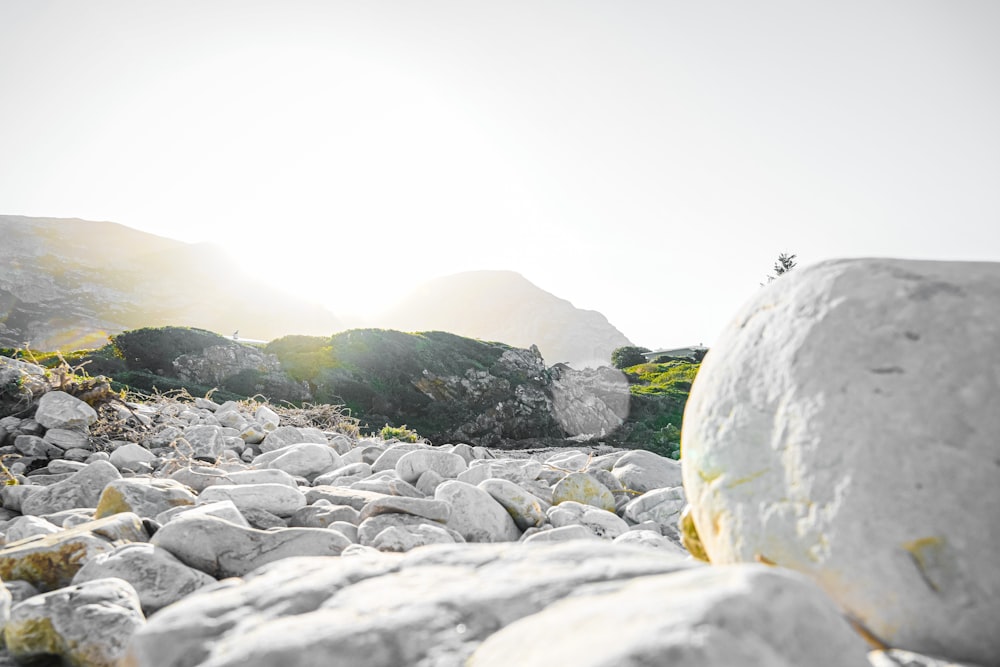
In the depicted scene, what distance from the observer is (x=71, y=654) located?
6.83ft

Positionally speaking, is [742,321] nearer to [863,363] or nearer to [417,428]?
[863,363]

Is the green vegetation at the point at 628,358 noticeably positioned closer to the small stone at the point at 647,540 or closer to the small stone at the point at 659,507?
the small stone at the point at 659,507

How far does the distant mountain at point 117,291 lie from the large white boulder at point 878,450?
5003 cm

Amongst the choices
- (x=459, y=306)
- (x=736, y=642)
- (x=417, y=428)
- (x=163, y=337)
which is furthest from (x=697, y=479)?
(x=459, y=306)

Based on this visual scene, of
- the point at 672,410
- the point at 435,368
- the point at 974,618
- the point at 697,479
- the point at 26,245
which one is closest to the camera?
the point at 974,618

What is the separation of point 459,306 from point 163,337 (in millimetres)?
84022

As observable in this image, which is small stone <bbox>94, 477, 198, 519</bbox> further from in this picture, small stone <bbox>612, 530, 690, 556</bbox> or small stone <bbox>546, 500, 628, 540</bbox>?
small stone <bbox>612, 530, 690, 556</bbox>

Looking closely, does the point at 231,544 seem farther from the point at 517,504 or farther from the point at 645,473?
the point at 645,473

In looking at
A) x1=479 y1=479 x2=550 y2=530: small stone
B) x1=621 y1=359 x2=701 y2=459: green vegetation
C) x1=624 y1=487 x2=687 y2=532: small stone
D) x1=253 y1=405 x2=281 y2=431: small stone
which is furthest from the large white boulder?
x1=621 y1=359 x2=701 y2=459: green vegetation

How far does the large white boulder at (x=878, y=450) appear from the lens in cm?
134

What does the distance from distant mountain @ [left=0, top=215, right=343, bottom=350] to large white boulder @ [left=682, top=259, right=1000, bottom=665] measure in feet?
164

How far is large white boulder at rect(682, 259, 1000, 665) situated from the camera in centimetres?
134

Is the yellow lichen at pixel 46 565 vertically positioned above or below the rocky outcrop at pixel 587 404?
above

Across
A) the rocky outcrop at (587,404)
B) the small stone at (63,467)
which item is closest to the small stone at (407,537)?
the small stone at (63,467)
